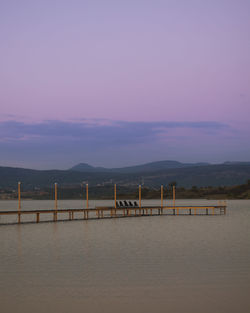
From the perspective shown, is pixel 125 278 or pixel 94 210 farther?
pixel 94 210

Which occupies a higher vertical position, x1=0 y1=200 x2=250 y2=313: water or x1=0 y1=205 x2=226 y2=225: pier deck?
x1=0 y1=200 x2=250 y2=313: water

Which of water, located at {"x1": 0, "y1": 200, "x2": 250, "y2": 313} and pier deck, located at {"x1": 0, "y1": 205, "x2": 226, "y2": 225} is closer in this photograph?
water, located at {"x1": 0, "y1": 200, "x2": 250, "y2": 313}

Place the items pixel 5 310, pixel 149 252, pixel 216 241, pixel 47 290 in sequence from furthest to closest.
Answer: pixel 216 241
pixel 149 252
pixel 47 290
pixel 5 310

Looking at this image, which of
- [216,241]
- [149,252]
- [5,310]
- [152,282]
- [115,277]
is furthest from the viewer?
[216,241]

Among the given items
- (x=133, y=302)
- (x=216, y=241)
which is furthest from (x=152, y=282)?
(x=216, y=241)

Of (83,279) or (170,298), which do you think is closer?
(170,298)

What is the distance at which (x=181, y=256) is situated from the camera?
92.5 feet

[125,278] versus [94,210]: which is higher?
[125,278]

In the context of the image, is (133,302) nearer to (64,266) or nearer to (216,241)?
(64,266)

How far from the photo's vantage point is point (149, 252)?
30609 mm

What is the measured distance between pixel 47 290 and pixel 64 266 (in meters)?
6.14

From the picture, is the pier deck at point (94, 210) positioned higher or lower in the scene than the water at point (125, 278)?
lower

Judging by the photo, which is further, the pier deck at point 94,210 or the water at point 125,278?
the pier deck at point 94,210

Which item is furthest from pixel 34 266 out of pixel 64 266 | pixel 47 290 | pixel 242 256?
pixel 242 256
